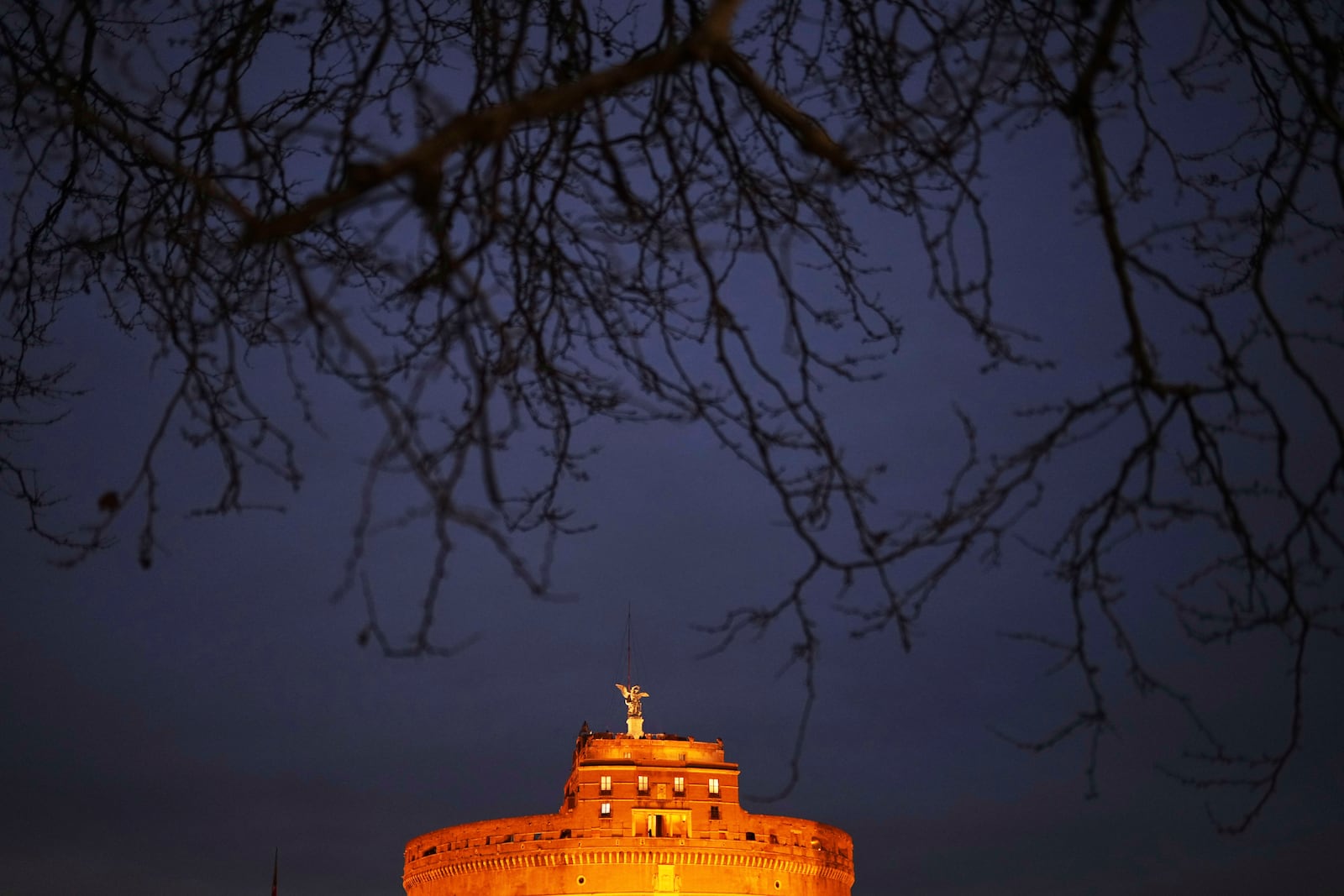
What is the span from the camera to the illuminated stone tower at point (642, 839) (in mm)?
36156

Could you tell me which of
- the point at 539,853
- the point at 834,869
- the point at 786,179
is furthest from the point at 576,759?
the point at 786,179

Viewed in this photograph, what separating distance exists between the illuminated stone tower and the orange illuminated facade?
3 cm

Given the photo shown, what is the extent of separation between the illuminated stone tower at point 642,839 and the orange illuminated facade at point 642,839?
0.03m

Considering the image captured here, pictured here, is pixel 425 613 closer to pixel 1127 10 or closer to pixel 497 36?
pixel 497 36

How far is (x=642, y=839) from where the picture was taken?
36.0 meters

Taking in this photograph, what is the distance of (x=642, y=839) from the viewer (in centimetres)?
3603

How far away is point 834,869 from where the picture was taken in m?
39.8

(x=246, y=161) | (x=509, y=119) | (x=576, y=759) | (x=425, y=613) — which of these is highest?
(x=576, y=759)

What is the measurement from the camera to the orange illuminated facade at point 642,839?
36.2 meters

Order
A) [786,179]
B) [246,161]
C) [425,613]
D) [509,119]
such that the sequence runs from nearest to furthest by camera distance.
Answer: [509,119] → [425,613] → [246,161] → [786,179]

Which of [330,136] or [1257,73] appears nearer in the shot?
[330,136]

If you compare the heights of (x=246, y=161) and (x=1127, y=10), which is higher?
(x=1127, y=10)

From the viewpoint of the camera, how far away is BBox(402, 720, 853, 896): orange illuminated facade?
1423 inches

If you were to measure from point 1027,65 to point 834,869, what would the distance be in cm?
3843
